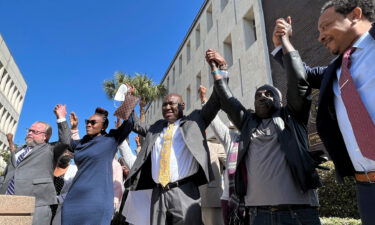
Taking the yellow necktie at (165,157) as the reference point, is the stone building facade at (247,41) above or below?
above

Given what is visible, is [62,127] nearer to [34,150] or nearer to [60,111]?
[60,111]

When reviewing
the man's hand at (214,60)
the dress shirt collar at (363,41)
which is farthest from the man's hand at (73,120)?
the dress shirt collar at (363,41)

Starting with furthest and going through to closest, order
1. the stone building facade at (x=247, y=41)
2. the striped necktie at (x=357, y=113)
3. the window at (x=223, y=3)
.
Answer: the window at (x=223, y=3) < the stone building facade at (x=247, y=41) < the striped necktie at (x=357, y=113)

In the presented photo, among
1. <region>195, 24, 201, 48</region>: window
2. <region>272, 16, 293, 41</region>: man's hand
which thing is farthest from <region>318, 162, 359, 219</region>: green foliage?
<region>195, 24, 201, 48</region>: window

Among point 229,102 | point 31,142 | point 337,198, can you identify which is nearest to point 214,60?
point 229,102

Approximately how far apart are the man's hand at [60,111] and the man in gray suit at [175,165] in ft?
4.66

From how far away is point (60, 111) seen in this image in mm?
3584

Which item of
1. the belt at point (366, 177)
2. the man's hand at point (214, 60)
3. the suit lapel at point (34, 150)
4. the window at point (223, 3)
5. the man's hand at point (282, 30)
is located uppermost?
the window at point (223, 3)

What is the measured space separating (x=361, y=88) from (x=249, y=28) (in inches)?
448

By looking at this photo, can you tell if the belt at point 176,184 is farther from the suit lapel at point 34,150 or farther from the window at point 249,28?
the window at point 249,28

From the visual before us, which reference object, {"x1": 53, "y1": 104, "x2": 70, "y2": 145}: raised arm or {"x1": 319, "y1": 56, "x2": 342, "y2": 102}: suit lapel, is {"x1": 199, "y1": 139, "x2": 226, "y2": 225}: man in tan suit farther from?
{"x1": 319, "y1": 56, "x2": 342, "y2": 102}: suit lapel

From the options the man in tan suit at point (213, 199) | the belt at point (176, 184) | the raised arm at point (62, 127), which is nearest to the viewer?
the belt at point (176, 184)

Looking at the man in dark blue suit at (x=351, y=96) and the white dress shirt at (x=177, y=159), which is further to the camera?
the white dress shirt at (x=177, y=159)

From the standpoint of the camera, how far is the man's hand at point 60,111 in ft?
11.6
